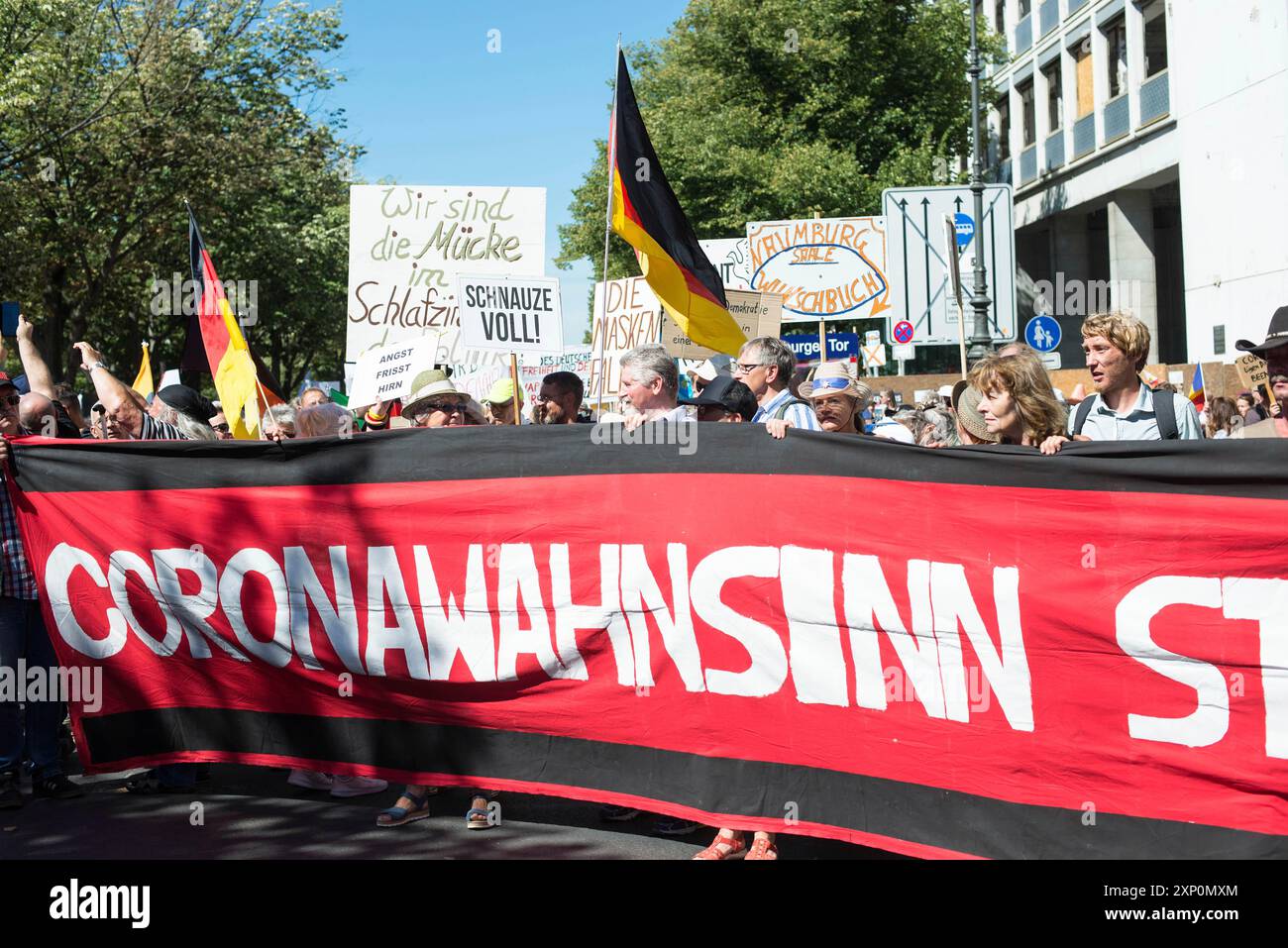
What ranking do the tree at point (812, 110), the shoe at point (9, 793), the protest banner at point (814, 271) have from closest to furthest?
the shoe at point (9, 793), the protest banner at point (814, 271), the tree at point (812, 110)

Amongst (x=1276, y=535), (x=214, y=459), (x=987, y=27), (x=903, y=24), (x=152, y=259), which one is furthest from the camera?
(x=987, y=27)

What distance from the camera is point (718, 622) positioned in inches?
193

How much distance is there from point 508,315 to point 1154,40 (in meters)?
25.0

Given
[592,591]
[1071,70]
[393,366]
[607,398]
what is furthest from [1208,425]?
[1071,70]

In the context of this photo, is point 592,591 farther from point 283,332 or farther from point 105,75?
point 283,332

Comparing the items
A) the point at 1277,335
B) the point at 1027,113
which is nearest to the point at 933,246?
the point at 1277,335

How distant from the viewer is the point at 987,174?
41.6 metres

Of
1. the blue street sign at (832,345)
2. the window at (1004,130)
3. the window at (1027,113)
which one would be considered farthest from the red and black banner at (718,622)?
the window at (1004,130)

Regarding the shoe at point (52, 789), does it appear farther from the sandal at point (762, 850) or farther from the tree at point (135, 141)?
the tree at point (135, 141)

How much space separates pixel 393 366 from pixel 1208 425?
28.7ft

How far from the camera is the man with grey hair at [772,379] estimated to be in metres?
6.14

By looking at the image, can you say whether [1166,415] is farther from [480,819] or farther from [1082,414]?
[480,819]

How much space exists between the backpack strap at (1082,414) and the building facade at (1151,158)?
49.1 ft

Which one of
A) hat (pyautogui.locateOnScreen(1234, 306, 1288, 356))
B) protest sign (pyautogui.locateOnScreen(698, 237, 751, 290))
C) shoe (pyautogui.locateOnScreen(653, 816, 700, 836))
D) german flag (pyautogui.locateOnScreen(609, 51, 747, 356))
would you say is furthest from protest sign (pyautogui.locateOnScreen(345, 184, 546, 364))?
protest sign (pyautogui.locateOnScreen(698, 237, 751, 290))
